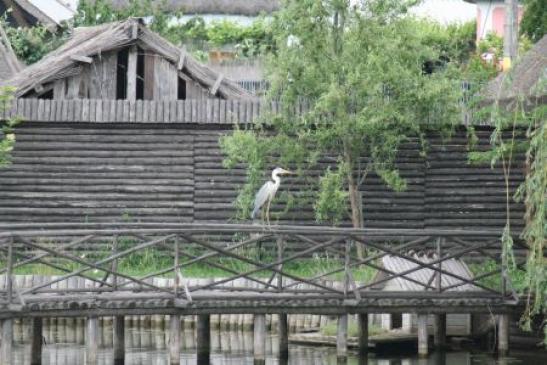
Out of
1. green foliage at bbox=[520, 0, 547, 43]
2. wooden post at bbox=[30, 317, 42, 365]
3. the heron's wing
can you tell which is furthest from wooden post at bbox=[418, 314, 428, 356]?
green foliage at bbox=[520, 0, 547, 43]

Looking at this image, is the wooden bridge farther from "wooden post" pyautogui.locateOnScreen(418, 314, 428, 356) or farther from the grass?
the grass

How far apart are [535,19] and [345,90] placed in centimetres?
1418

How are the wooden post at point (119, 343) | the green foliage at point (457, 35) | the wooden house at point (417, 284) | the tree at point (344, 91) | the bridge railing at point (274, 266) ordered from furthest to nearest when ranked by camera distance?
the green foliage at point (457, 35)
the tree at point (344, 91)
the wooden house at point (417, 284)
the wooden post at point (119, 343)
the bridge railing at point (274, 266)

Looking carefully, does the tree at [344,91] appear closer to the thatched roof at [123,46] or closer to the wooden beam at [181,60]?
the thatched roof at [123,46]

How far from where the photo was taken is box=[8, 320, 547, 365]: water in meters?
24.3

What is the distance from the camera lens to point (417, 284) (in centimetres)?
2450

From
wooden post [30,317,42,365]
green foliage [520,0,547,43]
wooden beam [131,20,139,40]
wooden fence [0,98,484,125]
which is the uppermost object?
green foliage [520,0,547,43]

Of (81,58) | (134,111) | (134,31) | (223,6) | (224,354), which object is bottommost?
(224,354)

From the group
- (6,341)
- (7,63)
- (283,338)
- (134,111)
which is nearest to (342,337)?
(283,338)

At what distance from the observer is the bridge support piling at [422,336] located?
24.3 meters

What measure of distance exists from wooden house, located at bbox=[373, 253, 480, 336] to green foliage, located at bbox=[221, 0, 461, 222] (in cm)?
338

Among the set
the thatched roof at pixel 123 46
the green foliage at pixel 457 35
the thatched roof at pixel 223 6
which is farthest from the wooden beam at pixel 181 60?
the thatched roof at pixel 223 6

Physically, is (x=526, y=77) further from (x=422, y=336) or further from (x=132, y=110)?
(x=132, y=110)

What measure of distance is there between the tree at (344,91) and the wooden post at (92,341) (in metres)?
7.33
